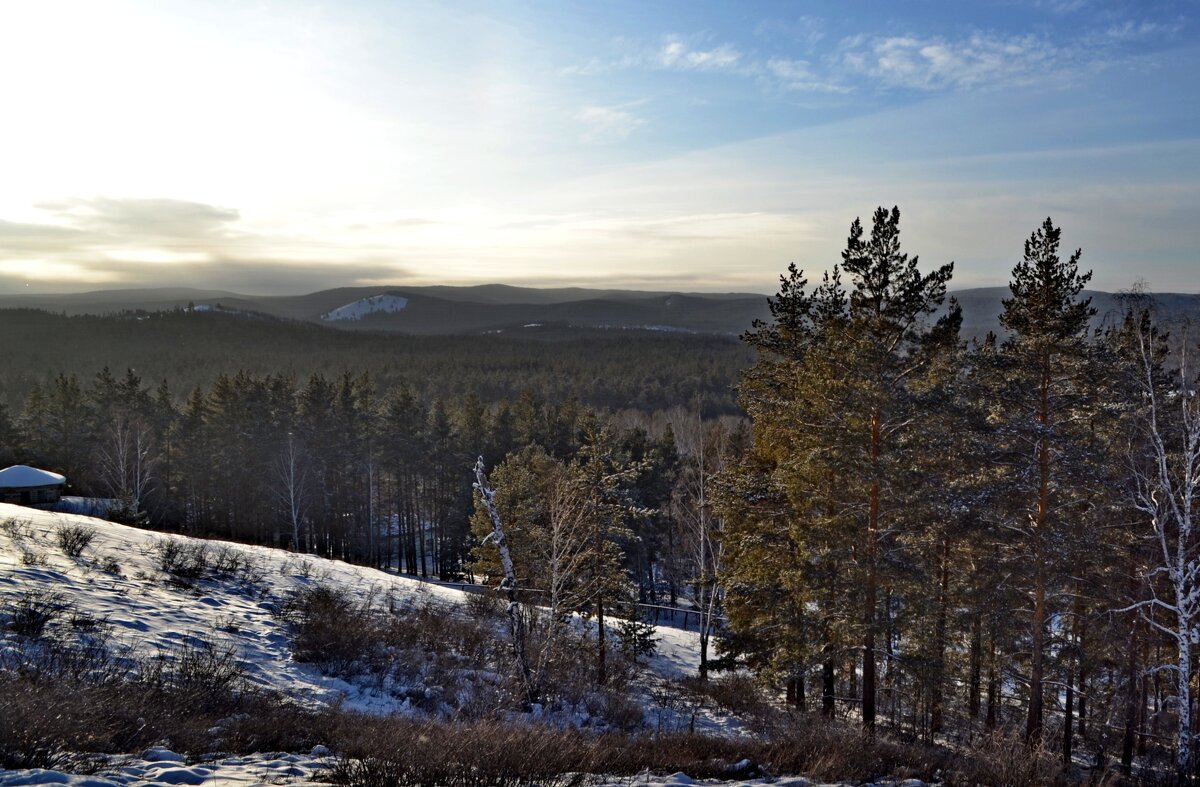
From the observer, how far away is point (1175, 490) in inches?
665

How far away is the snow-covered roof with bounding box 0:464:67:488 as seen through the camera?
3369 cm

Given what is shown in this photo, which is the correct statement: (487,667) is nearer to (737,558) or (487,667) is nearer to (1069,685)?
(737,558)

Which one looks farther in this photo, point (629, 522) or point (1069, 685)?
point (629, 522)

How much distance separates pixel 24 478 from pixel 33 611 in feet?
103

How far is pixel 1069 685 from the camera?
647 inches

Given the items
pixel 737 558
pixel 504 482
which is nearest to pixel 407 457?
pixel 504 482

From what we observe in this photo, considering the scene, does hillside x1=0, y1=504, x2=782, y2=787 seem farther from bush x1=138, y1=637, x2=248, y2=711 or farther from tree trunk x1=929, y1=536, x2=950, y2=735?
tree trunk x1=929, y1=536, x2=950, y2=735

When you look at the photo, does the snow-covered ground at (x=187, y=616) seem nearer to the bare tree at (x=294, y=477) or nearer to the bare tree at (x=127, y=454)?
the bare tree at (x=294, y=477)

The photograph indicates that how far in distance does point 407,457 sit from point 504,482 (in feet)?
74.7

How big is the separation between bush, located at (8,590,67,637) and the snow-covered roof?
29.2 m

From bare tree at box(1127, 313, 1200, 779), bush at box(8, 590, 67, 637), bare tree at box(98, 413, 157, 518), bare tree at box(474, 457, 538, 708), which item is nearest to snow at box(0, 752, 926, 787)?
bush at box(8, 590, 67, 637)

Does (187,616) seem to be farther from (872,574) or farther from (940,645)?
(940,645)

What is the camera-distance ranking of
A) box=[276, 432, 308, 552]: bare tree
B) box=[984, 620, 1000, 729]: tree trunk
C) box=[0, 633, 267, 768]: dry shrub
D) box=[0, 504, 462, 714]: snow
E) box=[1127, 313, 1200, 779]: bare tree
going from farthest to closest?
box=[276, 432, 308, 552]: bare tree → box=[984, 620, 1000, 729]: tree trunk → box=[1127, 313, 1200, 779]: bare tree → box=[0, 504, 462, 714]: snow → box=[0, 633, 267, 768]: dry shrub

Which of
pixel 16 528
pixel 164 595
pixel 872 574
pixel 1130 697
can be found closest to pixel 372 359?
pixel 16 528
